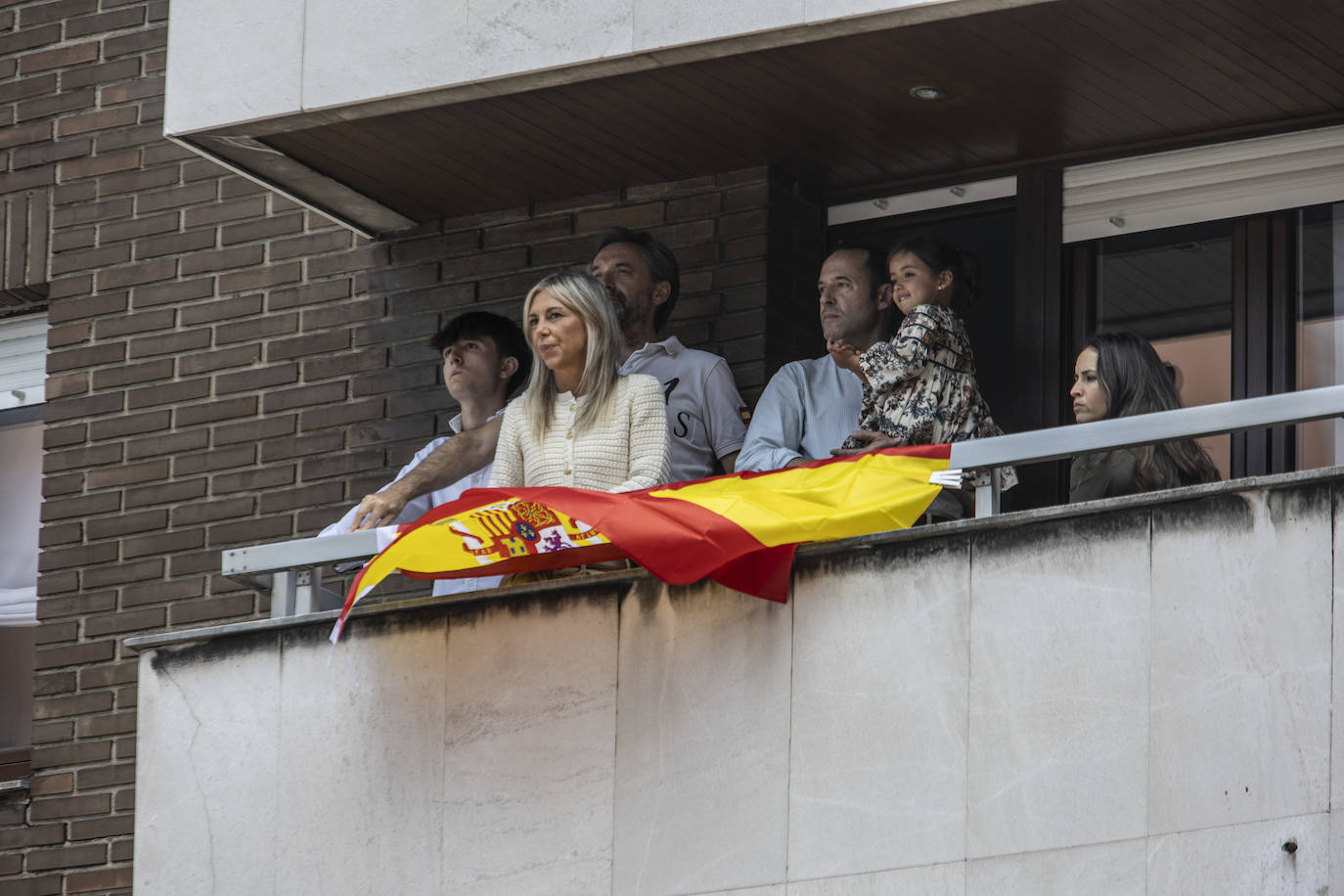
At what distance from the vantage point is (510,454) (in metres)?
8.26

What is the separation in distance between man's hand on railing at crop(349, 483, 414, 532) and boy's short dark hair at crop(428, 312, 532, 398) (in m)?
0.97

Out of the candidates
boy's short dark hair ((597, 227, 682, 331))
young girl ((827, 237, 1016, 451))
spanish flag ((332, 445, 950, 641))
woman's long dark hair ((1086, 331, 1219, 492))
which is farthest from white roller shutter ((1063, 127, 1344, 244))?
spanish flag ((332, 445, 950, 641))

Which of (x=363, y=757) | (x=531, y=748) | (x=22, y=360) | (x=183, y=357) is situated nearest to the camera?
(x=531, y=748)

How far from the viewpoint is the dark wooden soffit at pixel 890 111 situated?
8.45 metres

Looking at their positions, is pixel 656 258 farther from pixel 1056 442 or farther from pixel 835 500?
pixel 1056 442

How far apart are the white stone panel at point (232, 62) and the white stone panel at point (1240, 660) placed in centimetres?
399

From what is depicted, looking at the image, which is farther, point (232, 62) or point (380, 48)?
point (232, 62)

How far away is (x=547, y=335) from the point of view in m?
8.21

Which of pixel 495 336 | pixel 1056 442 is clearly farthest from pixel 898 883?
pixel 495 336

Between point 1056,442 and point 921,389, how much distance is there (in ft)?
4.15

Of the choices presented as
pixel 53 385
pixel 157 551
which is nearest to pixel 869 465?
pixel 157 551

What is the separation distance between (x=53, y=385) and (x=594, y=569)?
4.04 metres

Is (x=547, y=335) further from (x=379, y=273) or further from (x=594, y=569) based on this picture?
(x=379, y=273)

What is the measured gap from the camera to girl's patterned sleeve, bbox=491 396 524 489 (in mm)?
8219
